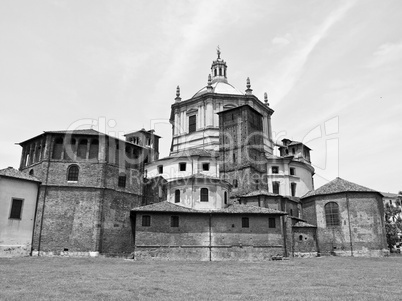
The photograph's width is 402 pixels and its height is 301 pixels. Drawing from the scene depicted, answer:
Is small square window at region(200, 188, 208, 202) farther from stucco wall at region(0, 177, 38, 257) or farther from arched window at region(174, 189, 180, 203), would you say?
stucco wall at region(0, 177, 38, 257)

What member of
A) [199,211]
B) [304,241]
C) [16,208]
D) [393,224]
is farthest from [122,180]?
[393,224]

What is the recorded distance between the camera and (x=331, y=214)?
133 feet

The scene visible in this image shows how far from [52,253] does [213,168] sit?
64.3ft

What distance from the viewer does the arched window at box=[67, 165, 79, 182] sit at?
3525 cm

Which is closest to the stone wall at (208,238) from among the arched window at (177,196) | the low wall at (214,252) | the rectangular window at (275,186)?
the low wall at (214,252)

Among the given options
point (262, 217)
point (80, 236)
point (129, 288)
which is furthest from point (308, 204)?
point (129, 288)

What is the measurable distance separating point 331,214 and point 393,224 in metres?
12.9

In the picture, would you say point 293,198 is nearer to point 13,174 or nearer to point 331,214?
point 331,214

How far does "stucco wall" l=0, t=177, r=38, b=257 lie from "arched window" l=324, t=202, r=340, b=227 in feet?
98.8

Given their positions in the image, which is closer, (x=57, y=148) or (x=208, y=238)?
(x=208, y=238)

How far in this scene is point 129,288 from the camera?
13773 mm

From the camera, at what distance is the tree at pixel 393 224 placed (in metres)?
46.8

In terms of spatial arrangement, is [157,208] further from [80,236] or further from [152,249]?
[80,236]

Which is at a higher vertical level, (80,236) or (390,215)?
(390,215)
